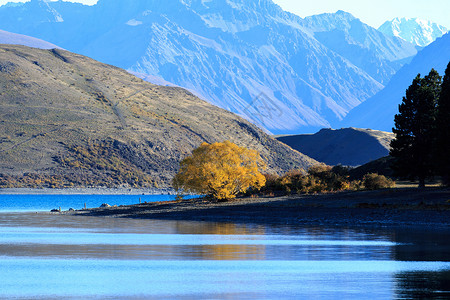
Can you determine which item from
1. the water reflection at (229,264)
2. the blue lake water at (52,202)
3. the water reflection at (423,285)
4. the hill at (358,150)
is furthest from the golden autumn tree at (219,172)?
the hill at (358,150)

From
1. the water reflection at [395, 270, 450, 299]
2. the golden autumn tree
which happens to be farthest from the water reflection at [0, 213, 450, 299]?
the golden autumn tree

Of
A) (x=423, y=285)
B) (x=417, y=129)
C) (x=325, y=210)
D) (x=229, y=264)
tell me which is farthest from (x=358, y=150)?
(x=423, y=285)

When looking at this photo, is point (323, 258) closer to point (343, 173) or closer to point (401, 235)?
point (401, 235)

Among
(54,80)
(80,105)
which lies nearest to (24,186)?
(80,105)

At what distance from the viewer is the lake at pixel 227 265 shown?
18125mm

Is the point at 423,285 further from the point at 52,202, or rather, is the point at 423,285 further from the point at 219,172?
the point at 52,202

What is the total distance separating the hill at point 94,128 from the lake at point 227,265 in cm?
9278

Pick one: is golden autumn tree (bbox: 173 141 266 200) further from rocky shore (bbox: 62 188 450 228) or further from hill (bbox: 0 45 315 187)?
hill (bbox: 0 45 315 187)

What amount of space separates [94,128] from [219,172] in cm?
7723

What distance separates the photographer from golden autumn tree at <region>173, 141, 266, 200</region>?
215 ft

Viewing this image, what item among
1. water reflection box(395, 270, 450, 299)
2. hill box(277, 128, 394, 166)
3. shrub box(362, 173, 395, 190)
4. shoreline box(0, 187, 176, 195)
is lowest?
water reflection box(395, 270, 450, 299)

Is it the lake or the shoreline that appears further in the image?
the shoreline

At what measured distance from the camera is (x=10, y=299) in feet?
55.2

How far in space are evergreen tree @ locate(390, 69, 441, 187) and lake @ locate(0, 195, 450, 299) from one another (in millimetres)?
22172
